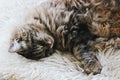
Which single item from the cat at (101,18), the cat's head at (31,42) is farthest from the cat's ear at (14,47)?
the cat at (101,18)

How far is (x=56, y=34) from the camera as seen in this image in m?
1.58

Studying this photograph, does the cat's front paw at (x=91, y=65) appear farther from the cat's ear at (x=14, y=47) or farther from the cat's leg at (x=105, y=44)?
the cat's ear at (x=14, y=47)

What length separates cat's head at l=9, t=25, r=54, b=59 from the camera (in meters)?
1.48

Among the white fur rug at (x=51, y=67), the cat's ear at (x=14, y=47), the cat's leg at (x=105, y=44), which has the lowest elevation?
the white fur rug at (x=51, y=67)

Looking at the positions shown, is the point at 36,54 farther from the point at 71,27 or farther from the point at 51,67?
the point at 71,27

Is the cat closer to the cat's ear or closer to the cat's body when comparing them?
the cat's body

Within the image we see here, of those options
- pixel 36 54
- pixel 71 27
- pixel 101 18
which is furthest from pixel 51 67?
pixel 101 18

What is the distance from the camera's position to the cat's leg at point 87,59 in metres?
1.47

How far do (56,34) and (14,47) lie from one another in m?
0.21

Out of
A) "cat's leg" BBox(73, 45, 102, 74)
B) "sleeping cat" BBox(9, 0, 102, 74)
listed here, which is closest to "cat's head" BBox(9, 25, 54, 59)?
"sleeping cat" BBox(9, 0, 102, 74)

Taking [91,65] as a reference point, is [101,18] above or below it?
above

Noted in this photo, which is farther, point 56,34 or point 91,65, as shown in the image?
point 56,34

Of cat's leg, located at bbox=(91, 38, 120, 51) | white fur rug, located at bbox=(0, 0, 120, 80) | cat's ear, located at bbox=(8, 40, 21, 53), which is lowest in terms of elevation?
white fur rug, located at bbox=(0, 0, 120, 80)

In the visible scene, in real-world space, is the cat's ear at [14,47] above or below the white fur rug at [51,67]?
above
